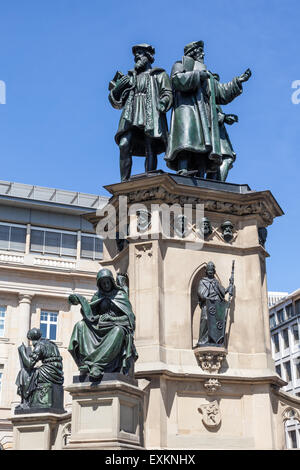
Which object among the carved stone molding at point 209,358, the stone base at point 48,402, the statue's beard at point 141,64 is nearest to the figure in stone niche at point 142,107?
the statue's beard at point 141,64

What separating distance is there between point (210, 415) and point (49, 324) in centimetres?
3872

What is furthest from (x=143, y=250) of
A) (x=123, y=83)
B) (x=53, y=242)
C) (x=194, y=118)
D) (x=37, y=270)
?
(x=53, y=242)

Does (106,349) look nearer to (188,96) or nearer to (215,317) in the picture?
(215,317)

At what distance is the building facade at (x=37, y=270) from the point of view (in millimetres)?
47656

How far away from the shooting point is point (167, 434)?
36.2ft

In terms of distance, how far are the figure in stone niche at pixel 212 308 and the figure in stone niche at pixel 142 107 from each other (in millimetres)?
2862

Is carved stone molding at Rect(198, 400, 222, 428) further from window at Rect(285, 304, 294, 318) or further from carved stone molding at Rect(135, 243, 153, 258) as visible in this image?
window at Rect(285, 304, 294, 318)

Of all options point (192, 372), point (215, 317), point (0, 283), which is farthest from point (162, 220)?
point (0, 283)

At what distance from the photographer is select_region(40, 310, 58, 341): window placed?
48594mm

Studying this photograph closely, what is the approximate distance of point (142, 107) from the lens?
13734mm

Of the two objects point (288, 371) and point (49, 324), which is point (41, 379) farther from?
point (288, 371)

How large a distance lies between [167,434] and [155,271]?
2.70 metres

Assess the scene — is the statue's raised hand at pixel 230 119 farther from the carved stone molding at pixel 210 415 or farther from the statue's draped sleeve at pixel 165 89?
the carved stone molding at pixel 210 415

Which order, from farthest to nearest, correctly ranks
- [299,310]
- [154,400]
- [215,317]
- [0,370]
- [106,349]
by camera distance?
[299,310], [0,370], [215,317], [154,400], [106,349]
